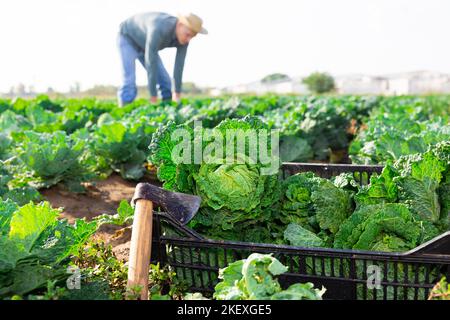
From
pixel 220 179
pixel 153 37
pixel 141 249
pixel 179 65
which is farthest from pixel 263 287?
pixel 179 65

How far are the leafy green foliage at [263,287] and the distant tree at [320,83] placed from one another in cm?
8104

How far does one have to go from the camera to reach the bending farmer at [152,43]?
1148 centimetres

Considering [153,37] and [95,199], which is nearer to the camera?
[95,199]

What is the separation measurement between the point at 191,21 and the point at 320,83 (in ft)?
236

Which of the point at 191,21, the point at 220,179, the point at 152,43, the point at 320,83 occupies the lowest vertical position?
the point at 220,179

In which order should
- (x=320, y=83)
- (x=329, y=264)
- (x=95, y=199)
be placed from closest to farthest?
(x=329, y=264) → (x=95, y=199) → (x=320, y=83)

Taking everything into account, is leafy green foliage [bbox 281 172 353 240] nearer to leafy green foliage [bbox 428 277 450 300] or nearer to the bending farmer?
leafy green foliage [bbox 428 277 450 300]

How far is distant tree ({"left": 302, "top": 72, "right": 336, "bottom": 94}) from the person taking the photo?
81088 millimetres

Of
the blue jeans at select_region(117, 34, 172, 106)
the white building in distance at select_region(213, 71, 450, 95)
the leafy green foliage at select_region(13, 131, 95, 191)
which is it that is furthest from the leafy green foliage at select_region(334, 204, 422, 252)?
the white building in distance at select_region(213, 71, 450, 95)

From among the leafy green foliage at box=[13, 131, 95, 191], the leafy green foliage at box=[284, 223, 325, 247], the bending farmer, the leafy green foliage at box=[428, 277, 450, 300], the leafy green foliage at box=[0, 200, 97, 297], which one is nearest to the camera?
the leafy green foliage at box=[428, 277, 450, 300]

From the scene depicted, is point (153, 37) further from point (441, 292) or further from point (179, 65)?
point (441, 292)

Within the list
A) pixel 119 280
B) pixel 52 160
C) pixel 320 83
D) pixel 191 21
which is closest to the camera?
pixel 119 280

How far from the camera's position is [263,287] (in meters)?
1.72

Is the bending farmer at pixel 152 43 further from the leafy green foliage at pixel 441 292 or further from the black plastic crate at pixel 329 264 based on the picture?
the leafy green foliage at pixel 441 292
